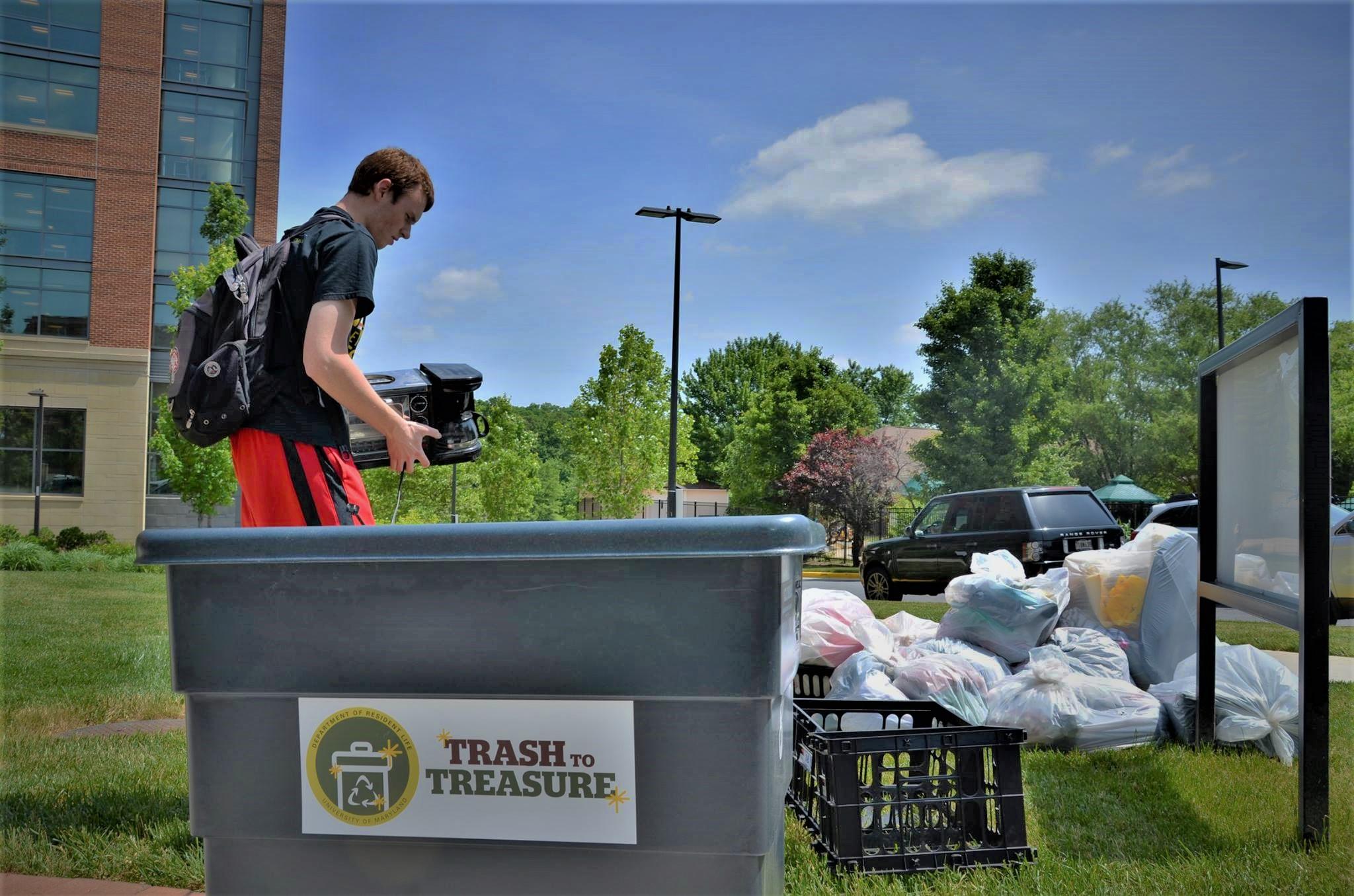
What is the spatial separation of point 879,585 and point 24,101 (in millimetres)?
28814

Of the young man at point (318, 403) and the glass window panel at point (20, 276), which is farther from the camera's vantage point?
the glass window panel at point (20, 276)

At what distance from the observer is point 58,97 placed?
1158 inches

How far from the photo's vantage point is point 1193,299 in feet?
108

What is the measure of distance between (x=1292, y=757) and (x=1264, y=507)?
1171 millimetres

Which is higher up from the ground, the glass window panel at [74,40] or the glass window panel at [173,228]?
the glass window panel at [74,40]

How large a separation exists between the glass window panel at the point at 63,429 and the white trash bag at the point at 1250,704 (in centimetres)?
3208

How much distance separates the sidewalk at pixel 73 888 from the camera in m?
2.63

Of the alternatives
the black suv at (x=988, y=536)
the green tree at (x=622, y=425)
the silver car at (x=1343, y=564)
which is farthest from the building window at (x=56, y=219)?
the silver car at (x=1343, y=564)

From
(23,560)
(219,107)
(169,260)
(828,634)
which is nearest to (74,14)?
(219,107)

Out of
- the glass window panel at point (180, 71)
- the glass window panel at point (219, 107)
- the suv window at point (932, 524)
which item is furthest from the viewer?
the glass window panel at point (219, 107)

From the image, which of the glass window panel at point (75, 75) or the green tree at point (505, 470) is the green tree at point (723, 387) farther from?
the glass window panel at point (75, 75)

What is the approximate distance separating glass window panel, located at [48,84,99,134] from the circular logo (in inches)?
1363

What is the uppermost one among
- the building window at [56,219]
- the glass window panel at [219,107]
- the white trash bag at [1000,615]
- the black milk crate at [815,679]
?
the glass window panel at [219,107]

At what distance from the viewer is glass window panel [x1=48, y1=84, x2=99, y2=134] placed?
2933 centimetres
